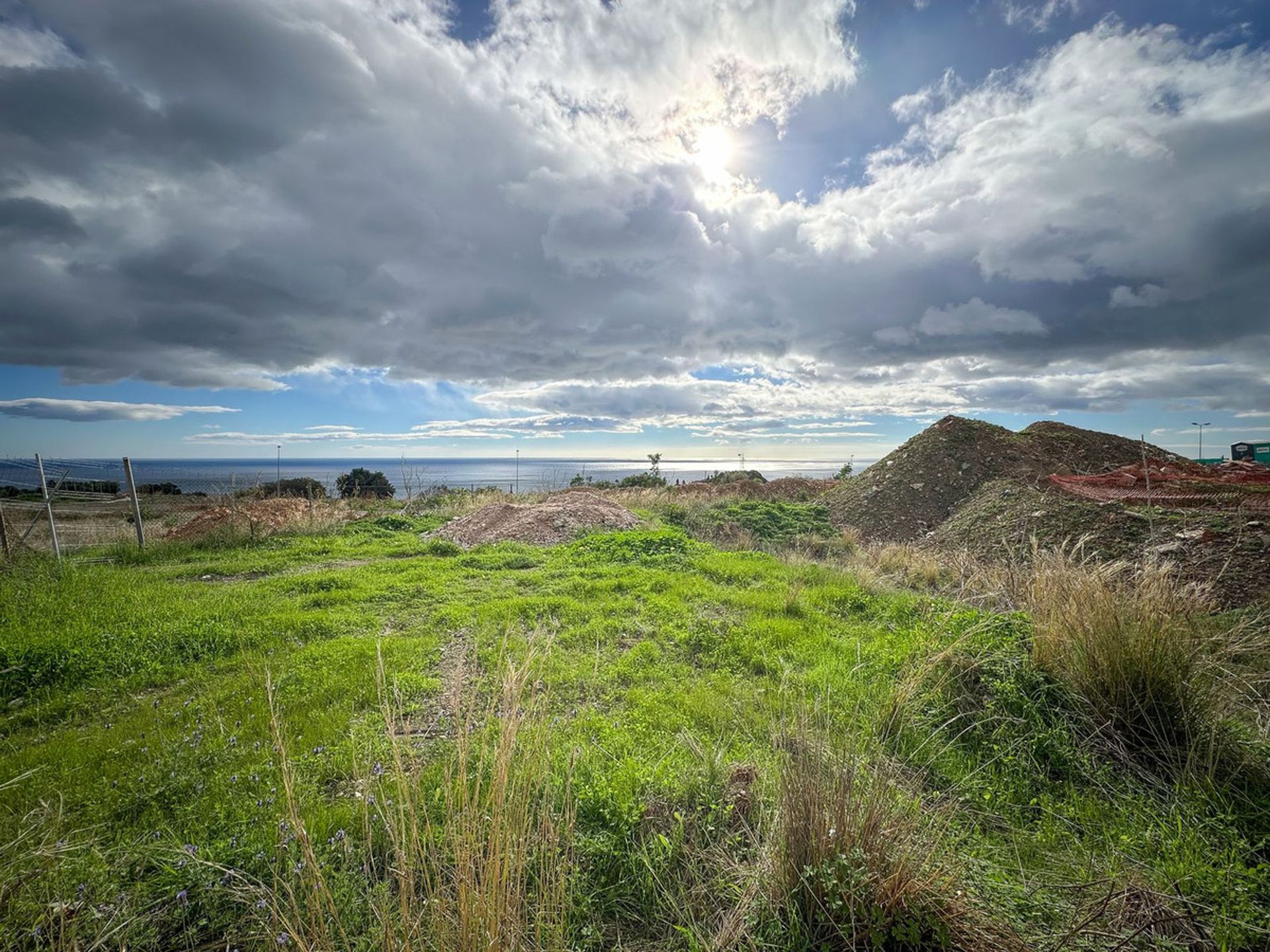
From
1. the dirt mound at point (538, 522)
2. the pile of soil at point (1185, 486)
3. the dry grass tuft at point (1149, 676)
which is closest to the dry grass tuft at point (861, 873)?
the dry grass tuft at point (1149, 676)

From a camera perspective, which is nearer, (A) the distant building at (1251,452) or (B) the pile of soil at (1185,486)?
(B) the pile of soil at (1185,486)

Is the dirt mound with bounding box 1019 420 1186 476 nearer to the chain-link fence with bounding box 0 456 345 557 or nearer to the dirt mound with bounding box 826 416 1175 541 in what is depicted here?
the dirt mound with bounding box 826 416 1175 541

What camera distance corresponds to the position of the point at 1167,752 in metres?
3.46

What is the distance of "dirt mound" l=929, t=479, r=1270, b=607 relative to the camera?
709 cm

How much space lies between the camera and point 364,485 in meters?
30.9

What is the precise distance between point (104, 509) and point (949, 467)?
2797 centimetres

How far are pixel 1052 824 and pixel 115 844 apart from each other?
17.6 feet

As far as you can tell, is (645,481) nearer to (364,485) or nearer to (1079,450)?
(364,485)

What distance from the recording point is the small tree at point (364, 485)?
2947cm

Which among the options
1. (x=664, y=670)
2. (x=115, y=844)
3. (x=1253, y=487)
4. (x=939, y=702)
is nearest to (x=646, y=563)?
(x=664, y=670)

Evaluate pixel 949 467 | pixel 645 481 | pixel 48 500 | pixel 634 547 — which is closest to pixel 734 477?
pixel 645 481

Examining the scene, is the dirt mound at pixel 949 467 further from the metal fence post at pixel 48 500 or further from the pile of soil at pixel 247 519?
the metal fence post at pixel 48 500

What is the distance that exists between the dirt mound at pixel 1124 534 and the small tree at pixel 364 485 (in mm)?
25898

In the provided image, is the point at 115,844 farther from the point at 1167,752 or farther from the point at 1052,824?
the point at 1167,752
